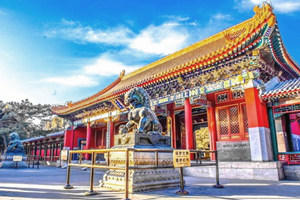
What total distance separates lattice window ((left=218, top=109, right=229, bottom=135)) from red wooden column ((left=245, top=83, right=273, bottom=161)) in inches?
91.9

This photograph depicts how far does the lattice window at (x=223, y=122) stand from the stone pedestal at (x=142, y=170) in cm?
593

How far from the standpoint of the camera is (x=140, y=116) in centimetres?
498

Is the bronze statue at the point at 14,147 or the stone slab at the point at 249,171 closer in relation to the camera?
the stone slab at the point at 249,171

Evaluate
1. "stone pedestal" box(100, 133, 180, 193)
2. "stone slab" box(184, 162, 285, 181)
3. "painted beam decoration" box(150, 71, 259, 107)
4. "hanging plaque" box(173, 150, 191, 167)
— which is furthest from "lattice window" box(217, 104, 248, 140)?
"hanging plaque" box(173, 150, 191, 167)

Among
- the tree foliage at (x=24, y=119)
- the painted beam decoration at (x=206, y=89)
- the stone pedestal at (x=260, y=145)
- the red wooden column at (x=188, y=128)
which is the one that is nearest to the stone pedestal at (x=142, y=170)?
the stone pedestal at (x=260, y=145)

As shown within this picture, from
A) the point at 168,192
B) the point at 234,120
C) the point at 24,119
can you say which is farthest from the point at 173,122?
the point at 24,119

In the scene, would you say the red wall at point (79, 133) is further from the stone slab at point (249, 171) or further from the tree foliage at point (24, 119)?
the stone slab at point (249, 171)

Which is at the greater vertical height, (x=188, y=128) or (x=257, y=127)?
(x=188, y=128)

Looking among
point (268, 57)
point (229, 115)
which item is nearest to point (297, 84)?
point (268, 57)

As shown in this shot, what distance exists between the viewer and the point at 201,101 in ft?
33.5

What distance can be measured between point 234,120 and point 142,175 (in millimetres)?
7068

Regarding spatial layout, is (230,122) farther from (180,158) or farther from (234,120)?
(180,158)

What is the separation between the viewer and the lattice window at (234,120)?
9.76 metres

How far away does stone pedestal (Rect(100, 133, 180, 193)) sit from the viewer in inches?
163
